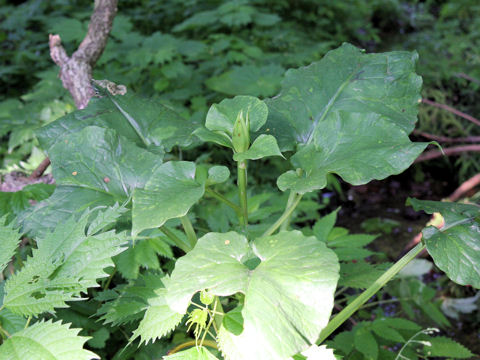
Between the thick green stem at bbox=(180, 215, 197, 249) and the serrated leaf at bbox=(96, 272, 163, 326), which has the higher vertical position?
the thick green stem at bbox=(180, 215, 197, 249)

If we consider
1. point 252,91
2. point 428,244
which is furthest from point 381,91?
point 252,91

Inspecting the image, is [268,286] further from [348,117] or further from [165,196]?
[348,117]

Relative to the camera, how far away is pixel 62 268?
0.79m

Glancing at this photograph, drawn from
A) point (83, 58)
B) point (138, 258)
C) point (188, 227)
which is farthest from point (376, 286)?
point (83, 58)

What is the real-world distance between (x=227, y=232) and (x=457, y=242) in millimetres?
424

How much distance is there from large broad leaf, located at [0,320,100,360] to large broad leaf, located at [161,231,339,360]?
0.15 m

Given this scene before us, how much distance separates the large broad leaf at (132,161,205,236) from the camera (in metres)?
0.73

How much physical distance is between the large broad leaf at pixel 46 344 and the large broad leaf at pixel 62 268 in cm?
4

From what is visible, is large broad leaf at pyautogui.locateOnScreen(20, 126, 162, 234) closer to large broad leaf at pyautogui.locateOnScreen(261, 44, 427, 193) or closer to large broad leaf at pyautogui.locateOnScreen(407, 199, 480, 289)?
large broad leaf at pyautogui.locateOnScreen(261, 44, 427, 193)

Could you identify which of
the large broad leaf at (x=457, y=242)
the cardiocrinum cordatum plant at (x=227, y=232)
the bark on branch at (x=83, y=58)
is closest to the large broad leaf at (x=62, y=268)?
the cardiocrinum cordatum plant at (x=227, y=232)

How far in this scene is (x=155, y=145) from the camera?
1039 millimetres

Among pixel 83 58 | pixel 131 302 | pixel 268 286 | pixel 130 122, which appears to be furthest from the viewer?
pixel 83 58

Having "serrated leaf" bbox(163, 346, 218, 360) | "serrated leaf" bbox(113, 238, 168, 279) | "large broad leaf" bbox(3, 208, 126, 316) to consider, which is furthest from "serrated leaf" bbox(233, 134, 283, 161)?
"serrated leaf" bbox(113, 238, 168, 279)

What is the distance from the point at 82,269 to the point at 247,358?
12.9 inches
